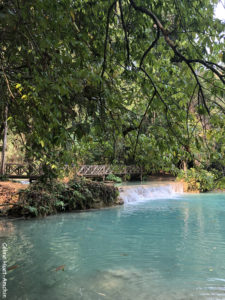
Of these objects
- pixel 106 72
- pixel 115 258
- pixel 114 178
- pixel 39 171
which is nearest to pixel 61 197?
pixel 39 171

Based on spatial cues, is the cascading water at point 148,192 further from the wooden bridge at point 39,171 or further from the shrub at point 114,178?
the shrub at point 114,178

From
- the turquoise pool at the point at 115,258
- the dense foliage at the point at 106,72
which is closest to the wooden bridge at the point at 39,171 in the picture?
the turquoise pool at the point at 115,258

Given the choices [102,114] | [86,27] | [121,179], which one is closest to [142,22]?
[86,27]

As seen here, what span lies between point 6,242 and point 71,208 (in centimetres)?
543

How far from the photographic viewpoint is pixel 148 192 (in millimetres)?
19406

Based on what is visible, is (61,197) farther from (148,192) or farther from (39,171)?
(148,192)

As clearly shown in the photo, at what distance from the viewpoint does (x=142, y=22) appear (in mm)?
3471

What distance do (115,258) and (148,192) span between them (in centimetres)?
1300

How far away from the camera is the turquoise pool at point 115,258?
4949mm

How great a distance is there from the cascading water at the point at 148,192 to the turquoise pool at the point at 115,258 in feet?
18.3

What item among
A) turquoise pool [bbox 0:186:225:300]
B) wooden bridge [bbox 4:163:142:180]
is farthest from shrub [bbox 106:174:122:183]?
turquoise pool [bbox 0:186:225:300]

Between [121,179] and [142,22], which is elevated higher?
[142,22]

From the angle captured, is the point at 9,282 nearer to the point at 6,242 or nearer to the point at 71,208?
the point at 6,242

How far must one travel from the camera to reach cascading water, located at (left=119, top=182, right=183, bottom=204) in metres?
17.2
